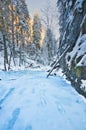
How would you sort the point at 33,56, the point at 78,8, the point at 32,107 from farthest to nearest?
the point at 33,56
the point at 78,8
the point at 32,107

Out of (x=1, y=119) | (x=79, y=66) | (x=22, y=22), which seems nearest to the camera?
(x=1, y=119)

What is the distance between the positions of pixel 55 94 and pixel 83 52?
1.70 metres

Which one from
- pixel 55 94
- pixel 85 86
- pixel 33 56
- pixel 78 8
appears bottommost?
pixel 33 56

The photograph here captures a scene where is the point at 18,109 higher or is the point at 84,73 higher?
the point at 84,73

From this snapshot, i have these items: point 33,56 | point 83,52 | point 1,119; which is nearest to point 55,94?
point 83,52

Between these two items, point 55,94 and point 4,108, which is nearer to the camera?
point 4,108

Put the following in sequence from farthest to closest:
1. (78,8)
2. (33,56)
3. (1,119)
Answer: (33,56), (78,8), (1,119)

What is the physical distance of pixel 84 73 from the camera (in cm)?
654

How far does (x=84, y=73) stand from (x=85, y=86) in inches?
17.0

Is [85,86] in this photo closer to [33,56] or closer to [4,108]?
[4,108]

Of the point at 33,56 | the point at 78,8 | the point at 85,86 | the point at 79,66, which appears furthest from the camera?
the point at 33,56

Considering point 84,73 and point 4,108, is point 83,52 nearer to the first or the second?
point 84,73

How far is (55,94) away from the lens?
735 centimetres

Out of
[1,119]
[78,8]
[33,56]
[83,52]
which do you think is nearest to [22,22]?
[33,56]
